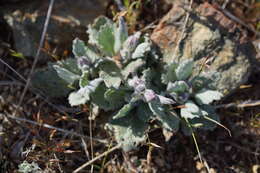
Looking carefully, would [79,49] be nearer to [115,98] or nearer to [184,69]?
[115,98]

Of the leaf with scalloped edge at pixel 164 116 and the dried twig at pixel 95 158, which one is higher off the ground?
the leaf with scalloped edge at pixel 164 116

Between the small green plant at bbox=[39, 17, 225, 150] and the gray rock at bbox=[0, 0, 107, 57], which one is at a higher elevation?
the gray rock at bbox=[0, 0, 107, 57]

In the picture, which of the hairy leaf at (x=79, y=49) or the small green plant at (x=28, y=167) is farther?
the hairy leaf at (x=79, y=49)

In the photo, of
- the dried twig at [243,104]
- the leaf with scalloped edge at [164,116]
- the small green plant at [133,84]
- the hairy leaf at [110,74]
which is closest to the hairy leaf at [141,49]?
the small green plant at [133,84]

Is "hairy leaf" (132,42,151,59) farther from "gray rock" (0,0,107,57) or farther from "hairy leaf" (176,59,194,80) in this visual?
"gray rock" (0,0,107,57)

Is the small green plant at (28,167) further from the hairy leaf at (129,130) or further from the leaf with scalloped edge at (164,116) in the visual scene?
the leaf with scalloped edge at (164,116)

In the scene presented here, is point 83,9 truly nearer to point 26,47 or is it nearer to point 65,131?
point 26,47

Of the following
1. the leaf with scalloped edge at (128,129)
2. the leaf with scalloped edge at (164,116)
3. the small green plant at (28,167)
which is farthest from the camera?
the leaf with scalloped edge at (128,129)

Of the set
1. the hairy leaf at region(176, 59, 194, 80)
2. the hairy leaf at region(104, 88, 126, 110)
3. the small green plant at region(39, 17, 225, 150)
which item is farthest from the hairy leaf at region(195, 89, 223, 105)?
the hairy leaf at region(104, 88, 126, 110)
